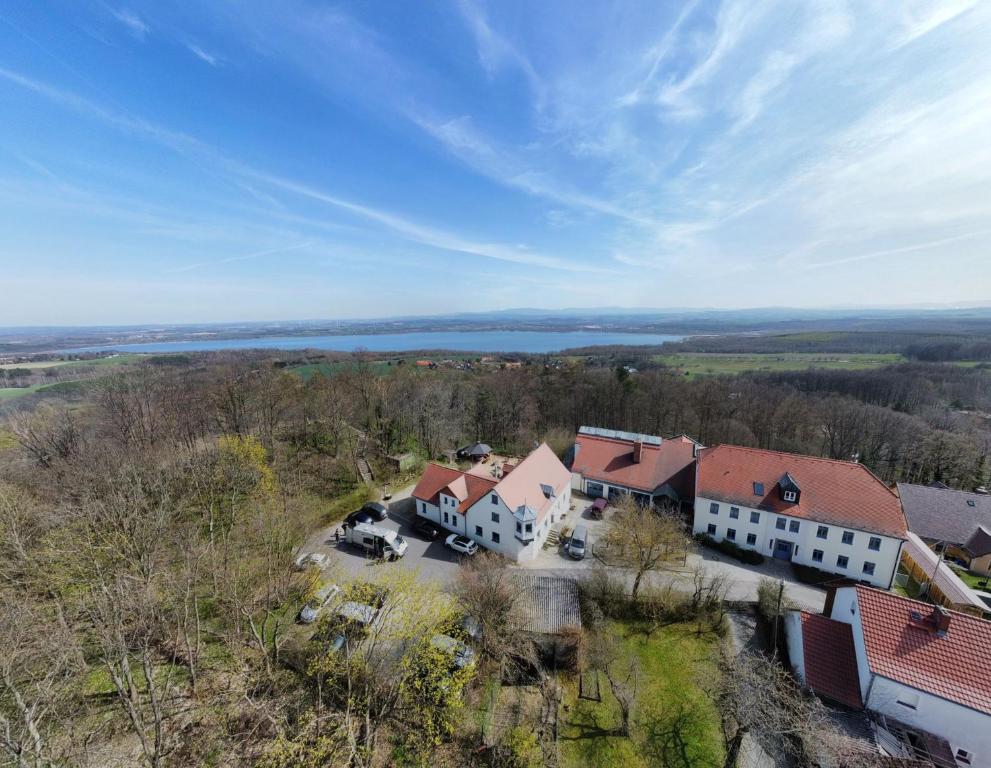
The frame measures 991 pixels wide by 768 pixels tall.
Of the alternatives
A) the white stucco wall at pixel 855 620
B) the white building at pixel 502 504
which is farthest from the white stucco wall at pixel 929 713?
the white building at pixel 502 504

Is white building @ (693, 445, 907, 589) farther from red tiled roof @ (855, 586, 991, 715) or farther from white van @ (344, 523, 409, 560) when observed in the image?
white van @ (344, 523, 409, 560)

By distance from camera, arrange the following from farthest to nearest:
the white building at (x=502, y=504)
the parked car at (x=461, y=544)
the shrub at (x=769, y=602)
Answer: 1. the parked car at (x=461, y=544)
2. the white building at (x=502, y=504)
3. the shrub at (x=769, y=602)

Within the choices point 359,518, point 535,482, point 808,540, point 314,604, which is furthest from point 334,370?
point 808,540

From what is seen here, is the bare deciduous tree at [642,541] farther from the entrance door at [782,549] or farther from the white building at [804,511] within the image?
the entrance door at [782,549]

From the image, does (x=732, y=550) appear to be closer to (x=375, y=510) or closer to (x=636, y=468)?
(x=636, y=468)

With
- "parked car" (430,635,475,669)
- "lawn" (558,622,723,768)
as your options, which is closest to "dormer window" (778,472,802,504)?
"lawn" (558,622,723,768)

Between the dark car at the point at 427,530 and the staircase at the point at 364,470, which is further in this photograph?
the staircase at the point at 364,470
